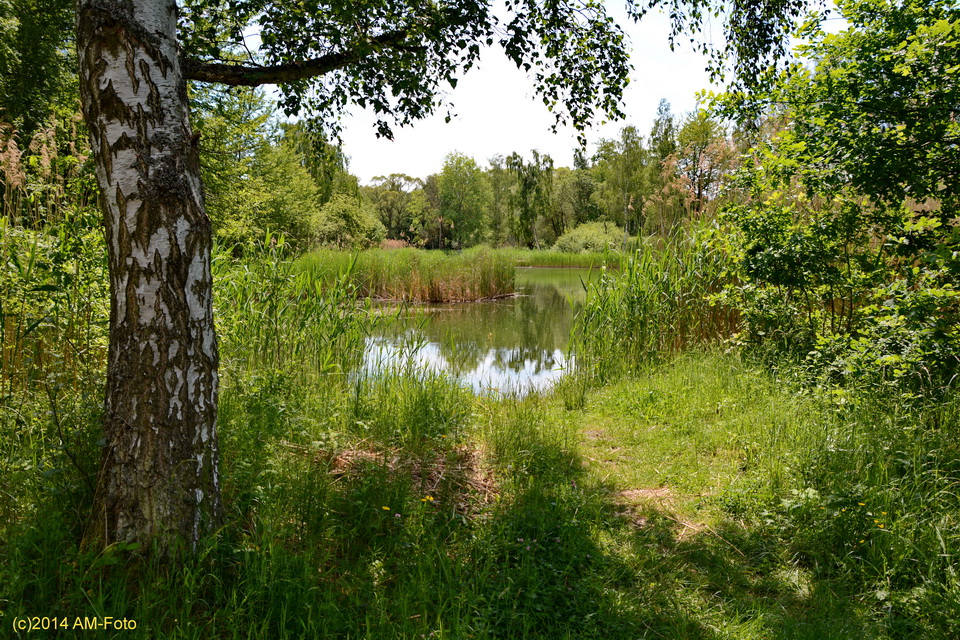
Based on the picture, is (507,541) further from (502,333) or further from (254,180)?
(254,180)

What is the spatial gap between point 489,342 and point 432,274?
18.6 ft

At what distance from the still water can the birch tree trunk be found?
2931 millimetres

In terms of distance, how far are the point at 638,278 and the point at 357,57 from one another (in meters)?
4.55

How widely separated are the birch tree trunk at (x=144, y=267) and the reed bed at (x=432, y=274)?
36.6 feet

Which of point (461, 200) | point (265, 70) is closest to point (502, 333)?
point (265, 70)

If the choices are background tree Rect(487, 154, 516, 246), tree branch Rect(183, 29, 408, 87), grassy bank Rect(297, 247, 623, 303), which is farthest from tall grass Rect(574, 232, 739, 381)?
background tree Rect(487, 154, 516, 246)

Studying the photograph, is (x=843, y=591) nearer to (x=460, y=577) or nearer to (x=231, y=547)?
(x=460, y=577)

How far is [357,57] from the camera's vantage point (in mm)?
2826

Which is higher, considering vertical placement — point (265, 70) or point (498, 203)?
point (498, 203)

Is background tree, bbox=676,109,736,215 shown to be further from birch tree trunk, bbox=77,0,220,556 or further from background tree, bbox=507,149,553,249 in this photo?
background tree, bbox=507,149,553,249

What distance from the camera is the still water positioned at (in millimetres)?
5625

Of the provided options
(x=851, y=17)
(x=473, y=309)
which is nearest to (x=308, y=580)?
(x=851, y=17)

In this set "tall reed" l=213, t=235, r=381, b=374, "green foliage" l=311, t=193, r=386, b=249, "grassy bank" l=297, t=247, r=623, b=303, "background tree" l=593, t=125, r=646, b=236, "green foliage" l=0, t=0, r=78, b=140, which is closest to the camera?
"tall reed" l=213, t=235, r=381, b=374

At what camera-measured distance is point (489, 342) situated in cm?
1027
